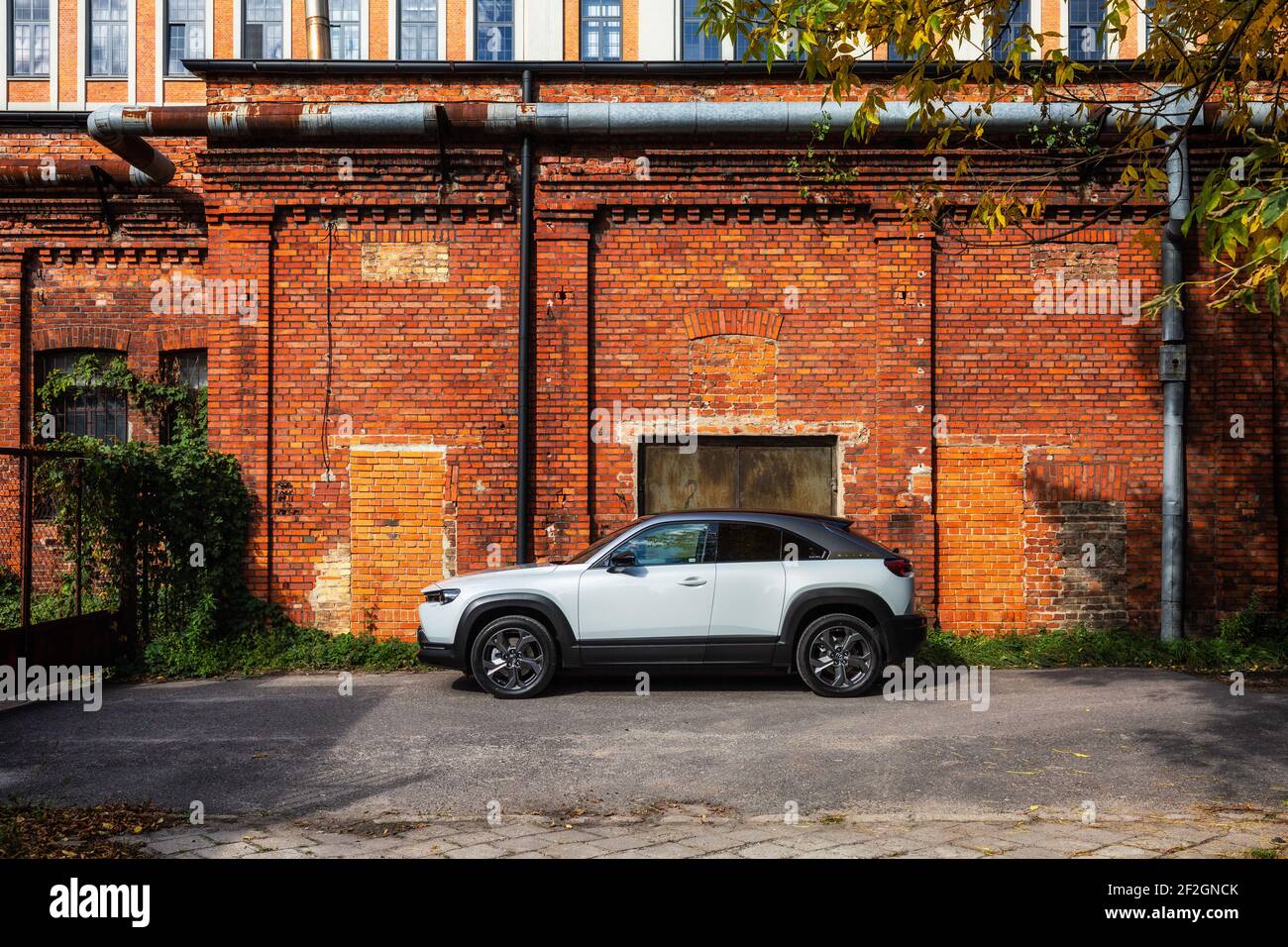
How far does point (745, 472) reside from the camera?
12.1 meters

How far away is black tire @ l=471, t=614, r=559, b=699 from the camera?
31.3 feet

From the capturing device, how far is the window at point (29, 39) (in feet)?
64.6

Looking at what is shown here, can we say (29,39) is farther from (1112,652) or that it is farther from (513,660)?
(1112,652)

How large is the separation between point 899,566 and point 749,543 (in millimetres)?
1358

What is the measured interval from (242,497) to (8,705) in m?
3.21

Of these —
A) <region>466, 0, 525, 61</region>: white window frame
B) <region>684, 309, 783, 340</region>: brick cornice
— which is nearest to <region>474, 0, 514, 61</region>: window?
<region>466, 0, 525, 61</region>: white window frame

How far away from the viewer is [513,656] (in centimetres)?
957

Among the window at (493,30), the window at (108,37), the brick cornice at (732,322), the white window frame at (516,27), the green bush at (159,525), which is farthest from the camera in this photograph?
the window at (108,37)

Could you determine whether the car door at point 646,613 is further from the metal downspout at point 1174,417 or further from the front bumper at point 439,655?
the metal downspout at point 1174,417

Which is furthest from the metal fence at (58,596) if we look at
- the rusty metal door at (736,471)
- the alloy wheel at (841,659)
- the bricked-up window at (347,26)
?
the bricked-up window at (347,26)

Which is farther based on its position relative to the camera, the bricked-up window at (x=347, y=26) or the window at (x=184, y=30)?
the window at (x=184, y=30)

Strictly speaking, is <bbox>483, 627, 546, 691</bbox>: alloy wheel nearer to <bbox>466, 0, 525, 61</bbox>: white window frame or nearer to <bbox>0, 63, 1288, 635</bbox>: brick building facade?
<bbox>0, 63, 1288, 635</bbox>: brick building facade

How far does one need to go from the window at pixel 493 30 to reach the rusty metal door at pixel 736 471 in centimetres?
905

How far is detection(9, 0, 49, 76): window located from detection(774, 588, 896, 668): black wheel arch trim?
1823 centimetres
